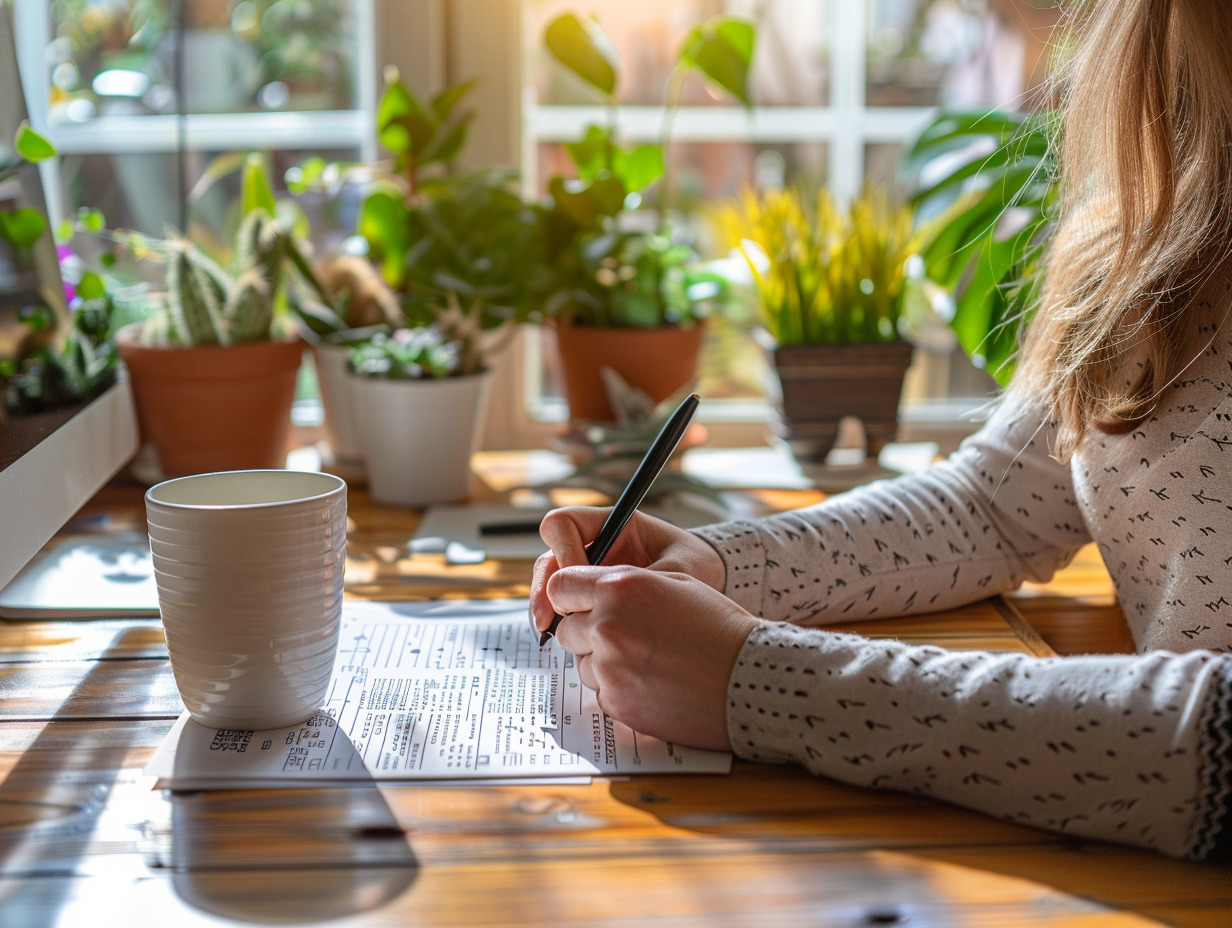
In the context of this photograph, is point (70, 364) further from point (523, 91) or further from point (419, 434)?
point (523, 91)

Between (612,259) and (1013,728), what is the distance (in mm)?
762

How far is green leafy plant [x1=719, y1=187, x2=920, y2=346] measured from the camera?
1.15m

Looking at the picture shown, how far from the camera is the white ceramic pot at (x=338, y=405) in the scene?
1136mm

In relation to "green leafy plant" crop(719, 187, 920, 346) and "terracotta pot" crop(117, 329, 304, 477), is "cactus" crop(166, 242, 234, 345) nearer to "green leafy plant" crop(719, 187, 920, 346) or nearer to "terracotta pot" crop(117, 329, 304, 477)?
"terracotta pot" crop(117, 329, 304, 477)

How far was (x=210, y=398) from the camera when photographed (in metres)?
1.04

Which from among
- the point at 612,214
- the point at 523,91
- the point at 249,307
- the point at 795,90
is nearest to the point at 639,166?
the point at 612,214

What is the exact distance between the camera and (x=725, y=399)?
1.48 m

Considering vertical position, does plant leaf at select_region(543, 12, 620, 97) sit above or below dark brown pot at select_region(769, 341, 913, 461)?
above

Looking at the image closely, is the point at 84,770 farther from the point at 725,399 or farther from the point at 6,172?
the point at 725,399

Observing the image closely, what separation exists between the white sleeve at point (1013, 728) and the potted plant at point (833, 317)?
0.60 metres

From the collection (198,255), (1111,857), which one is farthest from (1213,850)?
(198,255)

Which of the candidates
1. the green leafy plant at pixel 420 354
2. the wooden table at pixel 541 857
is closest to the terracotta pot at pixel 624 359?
the green leafy plant at pixel 420 354

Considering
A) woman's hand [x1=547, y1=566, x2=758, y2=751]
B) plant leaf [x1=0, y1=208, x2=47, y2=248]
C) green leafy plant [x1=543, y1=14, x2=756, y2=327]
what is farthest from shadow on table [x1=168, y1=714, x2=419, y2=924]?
green leafy plant [x1=543, y1=14, x2=756, y2=327]

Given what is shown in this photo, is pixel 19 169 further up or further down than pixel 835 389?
further up
